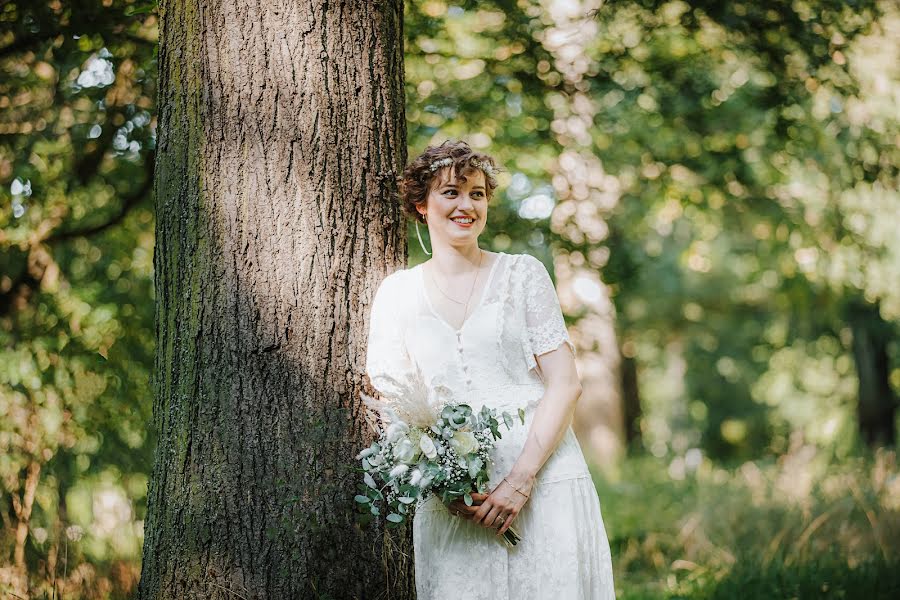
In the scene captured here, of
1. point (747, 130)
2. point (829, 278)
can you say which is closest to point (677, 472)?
point (829, 278)

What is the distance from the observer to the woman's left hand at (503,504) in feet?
9.05

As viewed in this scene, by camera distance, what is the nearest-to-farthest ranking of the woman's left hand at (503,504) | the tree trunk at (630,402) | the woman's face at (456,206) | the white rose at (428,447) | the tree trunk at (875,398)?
the white rose at (428,447) → the woman's left hand at (503,504) → the woman's face at (456,206) → the tree trunk at (875,398) → the tree trunk at (630,402)

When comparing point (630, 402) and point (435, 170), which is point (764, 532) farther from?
point (630, 402)

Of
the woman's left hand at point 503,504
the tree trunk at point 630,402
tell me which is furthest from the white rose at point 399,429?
the tree trunk at point 630,402

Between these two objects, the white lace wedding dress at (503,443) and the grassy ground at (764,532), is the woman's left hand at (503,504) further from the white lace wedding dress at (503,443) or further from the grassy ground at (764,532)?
the grassy ground at (764,532)

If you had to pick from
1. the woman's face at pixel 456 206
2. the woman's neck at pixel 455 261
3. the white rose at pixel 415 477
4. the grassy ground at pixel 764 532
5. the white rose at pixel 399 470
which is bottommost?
the grassy ground at pixel 764 532

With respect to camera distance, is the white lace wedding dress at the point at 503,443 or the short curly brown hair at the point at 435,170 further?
the short curly brown hair at the point at 435,170

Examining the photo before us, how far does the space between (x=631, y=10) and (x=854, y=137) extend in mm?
2061

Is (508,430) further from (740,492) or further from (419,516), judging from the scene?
(740,492)

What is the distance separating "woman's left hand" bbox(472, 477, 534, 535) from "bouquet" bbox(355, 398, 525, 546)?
6 cm

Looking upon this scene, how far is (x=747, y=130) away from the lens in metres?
6.47

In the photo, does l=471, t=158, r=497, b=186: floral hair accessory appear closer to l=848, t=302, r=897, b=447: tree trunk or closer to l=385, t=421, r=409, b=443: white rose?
l=385, t=421, r=409, b=443: white rose

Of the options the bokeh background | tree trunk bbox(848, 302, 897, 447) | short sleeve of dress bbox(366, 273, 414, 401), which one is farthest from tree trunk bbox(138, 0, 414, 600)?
tree trunk bbox(848, 302, 897, 447)

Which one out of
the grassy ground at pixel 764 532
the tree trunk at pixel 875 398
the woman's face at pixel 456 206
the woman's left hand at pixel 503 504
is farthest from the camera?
the tree trunk at pixel 875 398
